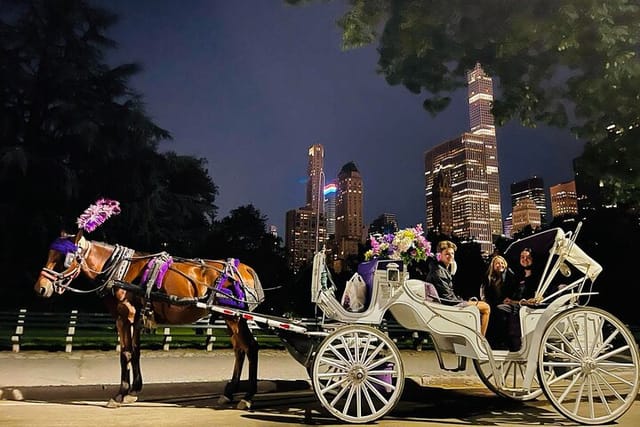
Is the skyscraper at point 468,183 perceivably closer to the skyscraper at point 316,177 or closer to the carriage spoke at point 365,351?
the skyscraper at point 316,177

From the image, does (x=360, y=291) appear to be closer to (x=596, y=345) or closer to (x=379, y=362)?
(x=379, y=362)

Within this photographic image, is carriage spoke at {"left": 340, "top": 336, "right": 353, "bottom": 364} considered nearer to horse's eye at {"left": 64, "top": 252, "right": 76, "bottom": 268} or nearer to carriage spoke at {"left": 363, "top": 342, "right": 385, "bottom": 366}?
carriage spoke at {"left": 363, "top": 342, "right": 385, "bottom": 366}

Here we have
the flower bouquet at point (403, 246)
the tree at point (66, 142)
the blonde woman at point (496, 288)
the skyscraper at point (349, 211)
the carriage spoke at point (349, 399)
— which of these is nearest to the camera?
the carriage spoke at point (349, 399)

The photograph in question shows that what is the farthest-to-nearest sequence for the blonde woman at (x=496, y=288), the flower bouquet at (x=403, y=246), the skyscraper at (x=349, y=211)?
the skyscraper at (x=349, y=211) < the blonde woman at (x=496, y=288) < the flower bouquet at (x=403, y=246)

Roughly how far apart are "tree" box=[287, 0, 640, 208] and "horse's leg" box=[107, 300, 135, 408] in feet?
20.6

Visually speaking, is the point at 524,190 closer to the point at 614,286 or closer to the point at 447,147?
the point at 447,147

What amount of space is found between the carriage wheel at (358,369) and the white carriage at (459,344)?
0.01m

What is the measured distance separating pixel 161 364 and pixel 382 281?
21.7 ft

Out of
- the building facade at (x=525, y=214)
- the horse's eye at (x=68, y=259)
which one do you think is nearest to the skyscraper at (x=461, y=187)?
the building facade at (x=525, y=214)

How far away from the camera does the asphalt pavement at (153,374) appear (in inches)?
301

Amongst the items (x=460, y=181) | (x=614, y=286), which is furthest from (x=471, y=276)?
(x=460, y=181)

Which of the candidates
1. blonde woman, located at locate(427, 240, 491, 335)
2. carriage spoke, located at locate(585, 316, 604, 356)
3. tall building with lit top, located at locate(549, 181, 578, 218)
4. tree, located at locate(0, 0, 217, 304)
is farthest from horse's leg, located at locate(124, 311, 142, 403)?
tall building with lit top, located at locate(549, 181, 578, 218)

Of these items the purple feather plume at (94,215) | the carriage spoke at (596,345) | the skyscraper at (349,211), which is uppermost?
the skyscraper at (349,211)

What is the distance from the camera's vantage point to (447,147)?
5330 inches
